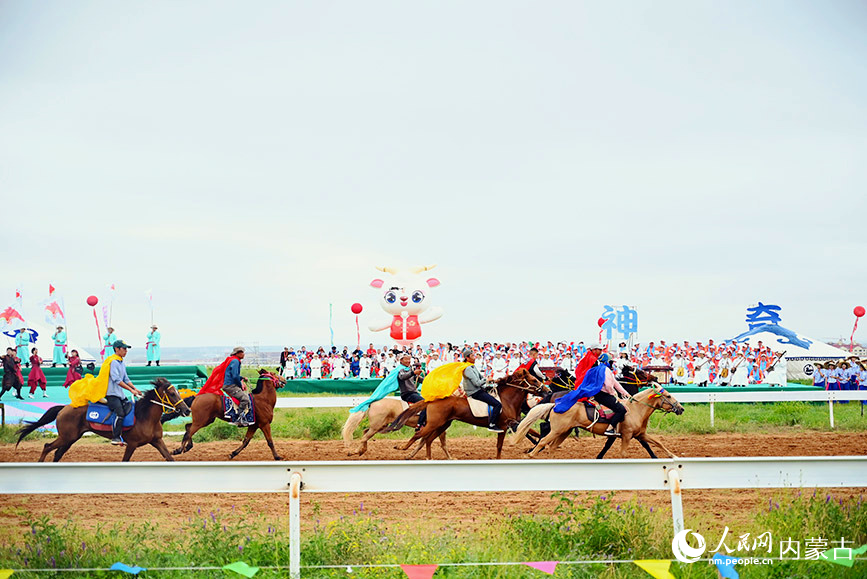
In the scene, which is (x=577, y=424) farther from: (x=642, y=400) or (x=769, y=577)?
(x=769, y=577)

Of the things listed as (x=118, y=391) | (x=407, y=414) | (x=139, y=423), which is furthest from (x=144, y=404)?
(x=407, y=414)

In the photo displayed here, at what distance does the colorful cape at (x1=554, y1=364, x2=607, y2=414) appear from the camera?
1084cm

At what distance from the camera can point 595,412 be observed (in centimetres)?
1096

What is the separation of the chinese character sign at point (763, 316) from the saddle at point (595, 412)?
2437cm

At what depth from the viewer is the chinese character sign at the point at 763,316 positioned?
32.6m

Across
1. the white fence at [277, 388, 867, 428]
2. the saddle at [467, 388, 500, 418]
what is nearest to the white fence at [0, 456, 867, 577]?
the saddle at [467, 388, 500, 418]

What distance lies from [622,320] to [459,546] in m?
21.5

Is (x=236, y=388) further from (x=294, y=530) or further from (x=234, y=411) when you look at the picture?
(x=294, y=530)

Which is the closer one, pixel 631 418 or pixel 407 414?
pixel 631 418

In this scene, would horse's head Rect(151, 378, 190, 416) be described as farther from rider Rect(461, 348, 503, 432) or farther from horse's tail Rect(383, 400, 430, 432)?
rider Rect(461, 348, 503, 432)

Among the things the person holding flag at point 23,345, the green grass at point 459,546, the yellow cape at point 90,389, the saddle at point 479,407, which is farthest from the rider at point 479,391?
→ the person holding flag at point 23,345

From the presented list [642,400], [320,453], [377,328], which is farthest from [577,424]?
[377,328]

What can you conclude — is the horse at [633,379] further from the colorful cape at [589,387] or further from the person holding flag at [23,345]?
the person holding flag at [23,345]

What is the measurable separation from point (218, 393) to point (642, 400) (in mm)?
6646
